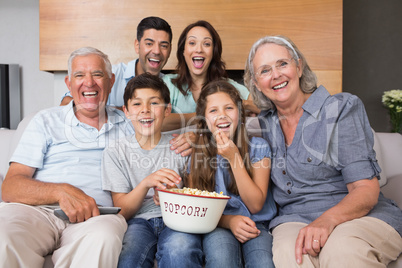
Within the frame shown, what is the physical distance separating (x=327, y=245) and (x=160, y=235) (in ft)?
1.99

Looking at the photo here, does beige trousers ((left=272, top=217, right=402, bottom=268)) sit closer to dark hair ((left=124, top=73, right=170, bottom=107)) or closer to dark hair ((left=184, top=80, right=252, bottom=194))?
dark hair ((left=184, top=80, right=252, bottom=194))

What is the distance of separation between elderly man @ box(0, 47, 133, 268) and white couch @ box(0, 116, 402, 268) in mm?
287

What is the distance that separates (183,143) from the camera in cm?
171

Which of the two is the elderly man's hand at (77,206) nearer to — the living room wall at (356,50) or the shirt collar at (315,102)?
the shirt collar at (315,102)

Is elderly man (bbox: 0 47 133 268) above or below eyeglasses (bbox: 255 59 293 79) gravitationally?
below

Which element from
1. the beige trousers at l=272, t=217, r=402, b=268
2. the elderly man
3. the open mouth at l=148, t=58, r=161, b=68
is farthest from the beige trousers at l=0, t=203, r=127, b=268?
the open mouth at l=148, t=58, r=161, b=68

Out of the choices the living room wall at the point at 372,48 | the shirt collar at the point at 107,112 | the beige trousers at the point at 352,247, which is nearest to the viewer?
the beige trousers at the point at 352,247

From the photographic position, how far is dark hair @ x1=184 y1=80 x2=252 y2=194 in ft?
Answer: 5.28

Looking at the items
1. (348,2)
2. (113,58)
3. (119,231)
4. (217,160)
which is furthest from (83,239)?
(348,2)

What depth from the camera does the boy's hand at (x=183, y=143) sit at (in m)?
1.69

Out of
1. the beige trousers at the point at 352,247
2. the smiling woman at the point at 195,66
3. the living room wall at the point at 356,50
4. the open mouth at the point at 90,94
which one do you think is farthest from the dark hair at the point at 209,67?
the living room wall at the point at 356,50

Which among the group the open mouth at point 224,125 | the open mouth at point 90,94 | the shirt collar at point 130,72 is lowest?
the open mouth at point 224,125

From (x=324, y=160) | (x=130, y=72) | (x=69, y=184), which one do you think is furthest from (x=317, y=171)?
(x=130, y=72)

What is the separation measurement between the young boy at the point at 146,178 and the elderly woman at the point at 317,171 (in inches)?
14.3
